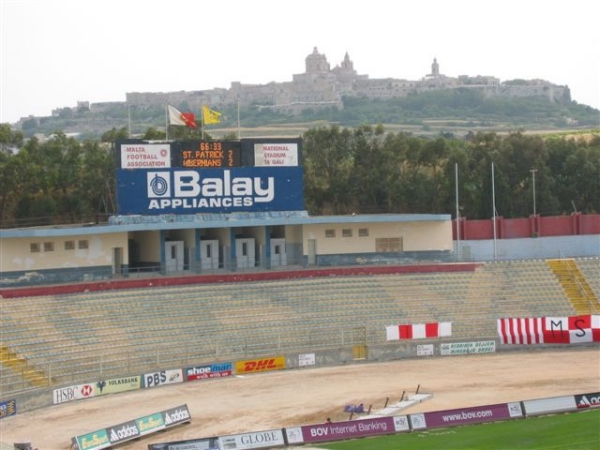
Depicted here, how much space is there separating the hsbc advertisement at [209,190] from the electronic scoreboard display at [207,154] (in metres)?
0.36

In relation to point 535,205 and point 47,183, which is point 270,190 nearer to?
point 47,183

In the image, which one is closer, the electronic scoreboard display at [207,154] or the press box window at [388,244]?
the electronic scoreboard display at [207,154]

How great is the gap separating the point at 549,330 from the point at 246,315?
→ 1652cm

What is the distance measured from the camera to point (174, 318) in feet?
193

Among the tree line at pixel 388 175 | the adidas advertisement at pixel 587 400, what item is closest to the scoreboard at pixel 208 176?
the tree line at pixel 388 175

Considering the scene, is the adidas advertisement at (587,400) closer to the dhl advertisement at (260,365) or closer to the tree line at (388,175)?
the dhl advertisement at (260,365)

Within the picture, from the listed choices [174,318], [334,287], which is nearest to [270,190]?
[334,287]

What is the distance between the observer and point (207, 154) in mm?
63781

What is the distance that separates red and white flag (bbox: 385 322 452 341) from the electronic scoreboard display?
1360 centimetres

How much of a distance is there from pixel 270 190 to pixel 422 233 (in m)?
11.2

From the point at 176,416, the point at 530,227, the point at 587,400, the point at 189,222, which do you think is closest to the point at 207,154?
the point at 189,222

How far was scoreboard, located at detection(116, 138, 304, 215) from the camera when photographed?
6275cm

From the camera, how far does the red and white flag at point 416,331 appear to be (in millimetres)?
59438

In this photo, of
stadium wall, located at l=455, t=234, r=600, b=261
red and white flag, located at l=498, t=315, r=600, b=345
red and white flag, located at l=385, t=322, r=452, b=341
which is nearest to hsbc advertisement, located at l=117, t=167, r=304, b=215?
red and white flag, located at l=385, t=322, r=452, b=341
